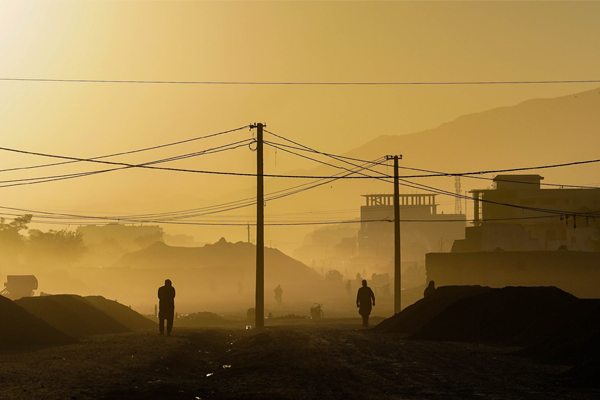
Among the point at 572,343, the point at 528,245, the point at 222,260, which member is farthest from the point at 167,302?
the point at 222,260

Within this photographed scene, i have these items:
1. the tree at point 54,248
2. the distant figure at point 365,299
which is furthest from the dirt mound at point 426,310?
the tree at point 54,248

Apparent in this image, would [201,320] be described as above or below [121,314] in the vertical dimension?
below

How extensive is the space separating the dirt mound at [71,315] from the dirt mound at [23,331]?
3480 mm

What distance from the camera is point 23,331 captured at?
84.9 ft

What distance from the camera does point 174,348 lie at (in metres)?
23.2

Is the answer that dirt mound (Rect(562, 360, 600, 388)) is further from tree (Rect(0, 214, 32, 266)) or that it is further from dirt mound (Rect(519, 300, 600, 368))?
tree (Rect(0, 214, 32, 266))

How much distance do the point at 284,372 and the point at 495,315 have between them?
11.1 meters

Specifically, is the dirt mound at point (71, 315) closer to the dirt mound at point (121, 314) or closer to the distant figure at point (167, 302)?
the dirt mound at point (121, 314)

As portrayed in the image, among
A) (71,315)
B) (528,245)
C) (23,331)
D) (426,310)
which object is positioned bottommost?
(71,315)

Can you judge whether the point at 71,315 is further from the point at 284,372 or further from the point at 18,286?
the point at 18,286

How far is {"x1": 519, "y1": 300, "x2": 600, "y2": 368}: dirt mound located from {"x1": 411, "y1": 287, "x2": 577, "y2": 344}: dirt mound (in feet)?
10.9

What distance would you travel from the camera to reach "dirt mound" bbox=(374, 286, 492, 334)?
29309 millimetres

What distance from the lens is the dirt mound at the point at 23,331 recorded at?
25.1 meters

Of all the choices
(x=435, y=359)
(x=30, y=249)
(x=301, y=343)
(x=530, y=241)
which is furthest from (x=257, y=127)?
(x=30, y=249)
